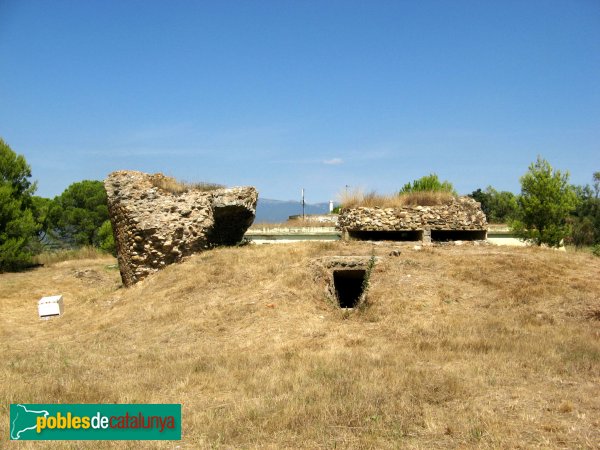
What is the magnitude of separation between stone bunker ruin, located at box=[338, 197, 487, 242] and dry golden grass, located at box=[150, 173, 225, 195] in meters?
4.27

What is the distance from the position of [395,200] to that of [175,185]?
664 centimetres

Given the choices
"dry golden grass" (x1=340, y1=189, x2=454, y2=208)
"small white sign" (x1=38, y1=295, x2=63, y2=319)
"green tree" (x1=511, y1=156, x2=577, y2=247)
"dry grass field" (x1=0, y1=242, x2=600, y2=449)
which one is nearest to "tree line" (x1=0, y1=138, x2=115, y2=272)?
"dry grass field" (x1=0, y1=242, x2=600, y2=449)

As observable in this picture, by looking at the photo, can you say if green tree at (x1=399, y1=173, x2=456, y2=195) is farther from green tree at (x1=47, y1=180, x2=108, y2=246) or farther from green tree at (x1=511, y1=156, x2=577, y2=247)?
green tree at (x1=47, y1=180, x2=108, y2=246)

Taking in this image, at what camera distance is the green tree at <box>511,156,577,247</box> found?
78.9 ft

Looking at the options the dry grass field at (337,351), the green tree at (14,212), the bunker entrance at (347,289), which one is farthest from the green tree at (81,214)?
the bunker entrance at (347,289)

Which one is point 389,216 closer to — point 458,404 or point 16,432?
point 458,404

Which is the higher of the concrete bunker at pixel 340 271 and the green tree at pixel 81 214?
the green tree at pixel 81 214

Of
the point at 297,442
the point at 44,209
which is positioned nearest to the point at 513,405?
the point at 297,442

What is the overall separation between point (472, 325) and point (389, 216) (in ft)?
18.1

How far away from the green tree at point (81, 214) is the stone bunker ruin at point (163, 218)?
26205 millimetres

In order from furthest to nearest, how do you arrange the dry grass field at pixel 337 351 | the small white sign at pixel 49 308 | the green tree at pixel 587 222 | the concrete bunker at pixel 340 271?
the green tree at pixel 587 222, the small white sign at pixel 49 308, the concrete bunker at pixel 340 271, the dry grass field at pixel 337 351

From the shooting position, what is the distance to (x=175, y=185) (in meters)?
14.4

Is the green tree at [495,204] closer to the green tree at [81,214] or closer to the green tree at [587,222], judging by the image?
the green tree at [587,222]

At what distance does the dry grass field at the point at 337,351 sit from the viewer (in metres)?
4.66
